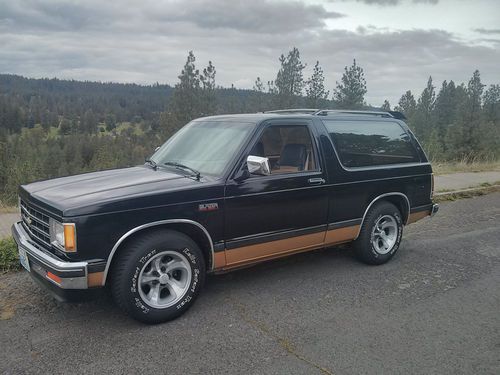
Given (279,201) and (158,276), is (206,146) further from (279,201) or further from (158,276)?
(158,276)

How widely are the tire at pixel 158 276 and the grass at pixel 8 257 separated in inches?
81.4

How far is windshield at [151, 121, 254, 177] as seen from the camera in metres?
4.50

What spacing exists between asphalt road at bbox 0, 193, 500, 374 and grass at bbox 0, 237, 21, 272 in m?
0.22

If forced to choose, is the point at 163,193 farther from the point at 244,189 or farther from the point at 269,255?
the point at 269,255

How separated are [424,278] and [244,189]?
253cm

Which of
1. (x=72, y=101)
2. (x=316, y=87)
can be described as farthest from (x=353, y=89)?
(x=72, y=101)

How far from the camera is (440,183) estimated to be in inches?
464

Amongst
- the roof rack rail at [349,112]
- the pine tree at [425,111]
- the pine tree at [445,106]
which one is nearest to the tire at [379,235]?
the roof rack rail at [349,112]

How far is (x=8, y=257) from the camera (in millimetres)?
5125

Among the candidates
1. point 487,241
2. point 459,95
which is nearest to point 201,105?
point 487,241

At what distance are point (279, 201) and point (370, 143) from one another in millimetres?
1743

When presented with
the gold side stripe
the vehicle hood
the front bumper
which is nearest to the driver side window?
the gold side stripe

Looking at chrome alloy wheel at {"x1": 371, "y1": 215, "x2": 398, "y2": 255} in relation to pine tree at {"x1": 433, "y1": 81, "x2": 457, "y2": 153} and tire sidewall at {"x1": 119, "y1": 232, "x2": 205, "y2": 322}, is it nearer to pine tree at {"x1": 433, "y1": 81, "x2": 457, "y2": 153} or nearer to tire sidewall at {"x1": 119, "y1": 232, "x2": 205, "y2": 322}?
tire sidewall at {"x1": 119, "y1": 232, "x2": 205, "y2": 322}

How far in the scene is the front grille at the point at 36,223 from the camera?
3826 mm
